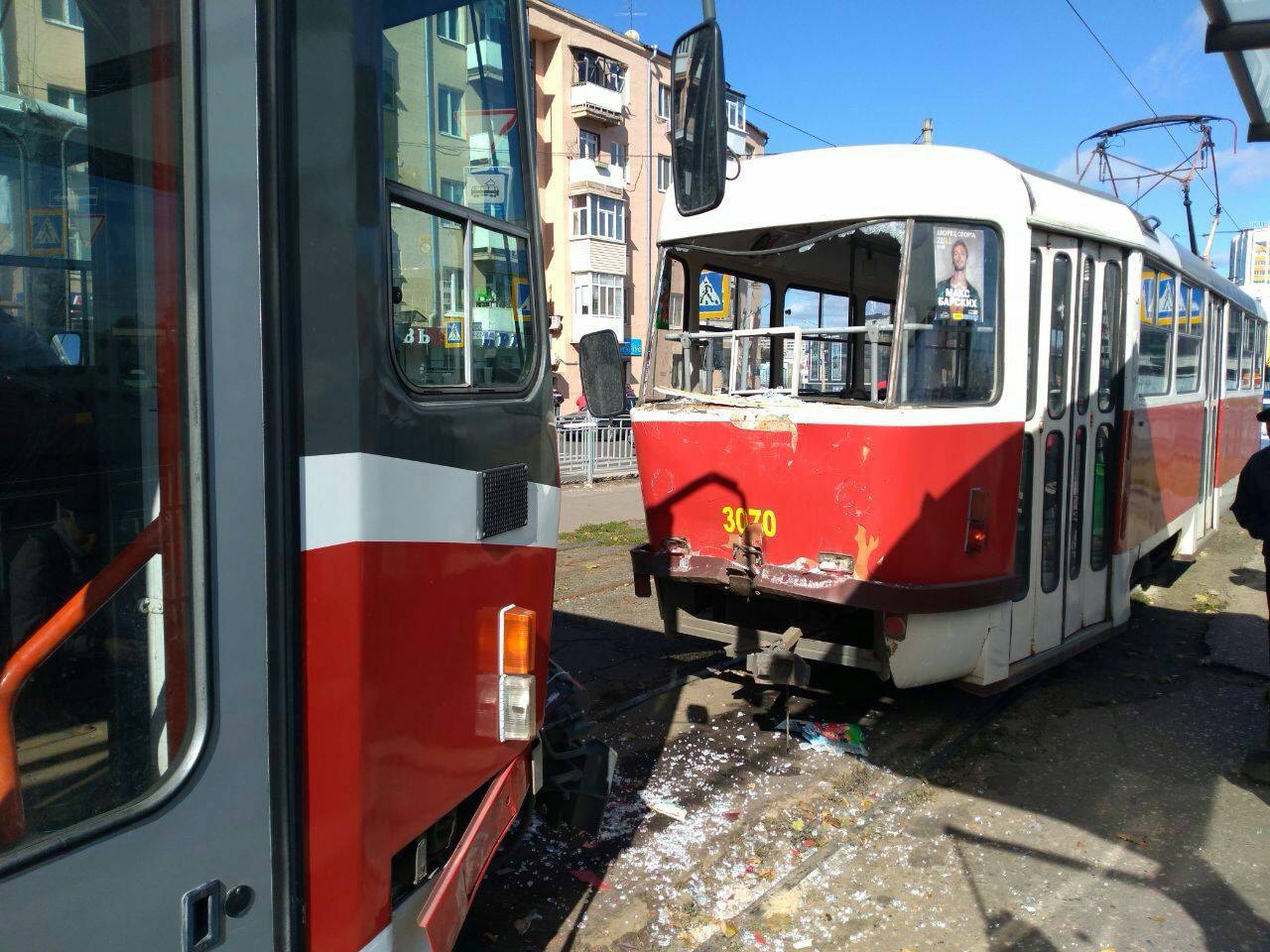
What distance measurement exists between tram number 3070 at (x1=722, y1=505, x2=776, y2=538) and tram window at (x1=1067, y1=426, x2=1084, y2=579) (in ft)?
6.47

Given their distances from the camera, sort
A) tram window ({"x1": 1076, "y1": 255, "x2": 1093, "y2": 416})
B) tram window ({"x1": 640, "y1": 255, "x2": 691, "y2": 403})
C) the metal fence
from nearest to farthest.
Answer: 1. tram window ({"x1": 1076, "y1": 255, "x2": 1093, "y2": 416})
2. tram window ({"x1": 640, "y1": 255, "x2": 691, "y2": 403})
3. the metal fence

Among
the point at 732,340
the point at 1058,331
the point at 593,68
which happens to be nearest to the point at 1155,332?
the point at 1058,331

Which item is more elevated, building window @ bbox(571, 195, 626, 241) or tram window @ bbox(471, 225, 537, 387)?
building window @ bbox(571, 195, 626, 241)

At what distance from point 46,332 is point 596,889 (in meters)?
3.02

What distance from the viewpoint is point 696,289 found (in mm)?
5961

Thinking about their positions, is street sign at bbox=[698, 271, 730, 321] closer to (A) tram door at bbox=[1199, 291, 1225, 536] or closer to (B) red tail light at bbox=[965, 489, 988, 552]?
(B) red tail light at bbox=[965, 489, 988, 552]

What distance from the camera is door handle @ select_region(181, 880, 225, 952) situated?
1650 millimetres

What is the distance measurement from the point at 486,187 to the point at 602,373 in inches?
36.4

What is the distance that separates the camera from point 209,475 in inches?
67.0

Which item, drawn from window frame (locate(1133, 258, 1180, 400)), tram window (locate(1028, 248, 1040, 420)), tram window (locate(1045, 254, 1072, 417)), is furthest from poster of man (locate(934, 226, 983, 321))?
window frame (locate(1133, 258, 1180, 400))

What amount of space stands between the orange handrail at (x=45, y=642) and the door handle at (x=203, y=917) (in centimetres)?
31

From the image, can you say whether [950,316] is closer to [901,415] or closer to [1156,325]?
[901,415]

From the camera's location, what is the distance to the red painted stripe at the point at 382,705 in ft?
6.15

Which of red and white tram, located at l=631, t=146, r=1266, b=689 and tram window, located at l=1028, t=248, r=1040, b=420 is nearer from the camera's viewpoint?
red and white tram, located at l=631, t=146, r=1266, b=689
